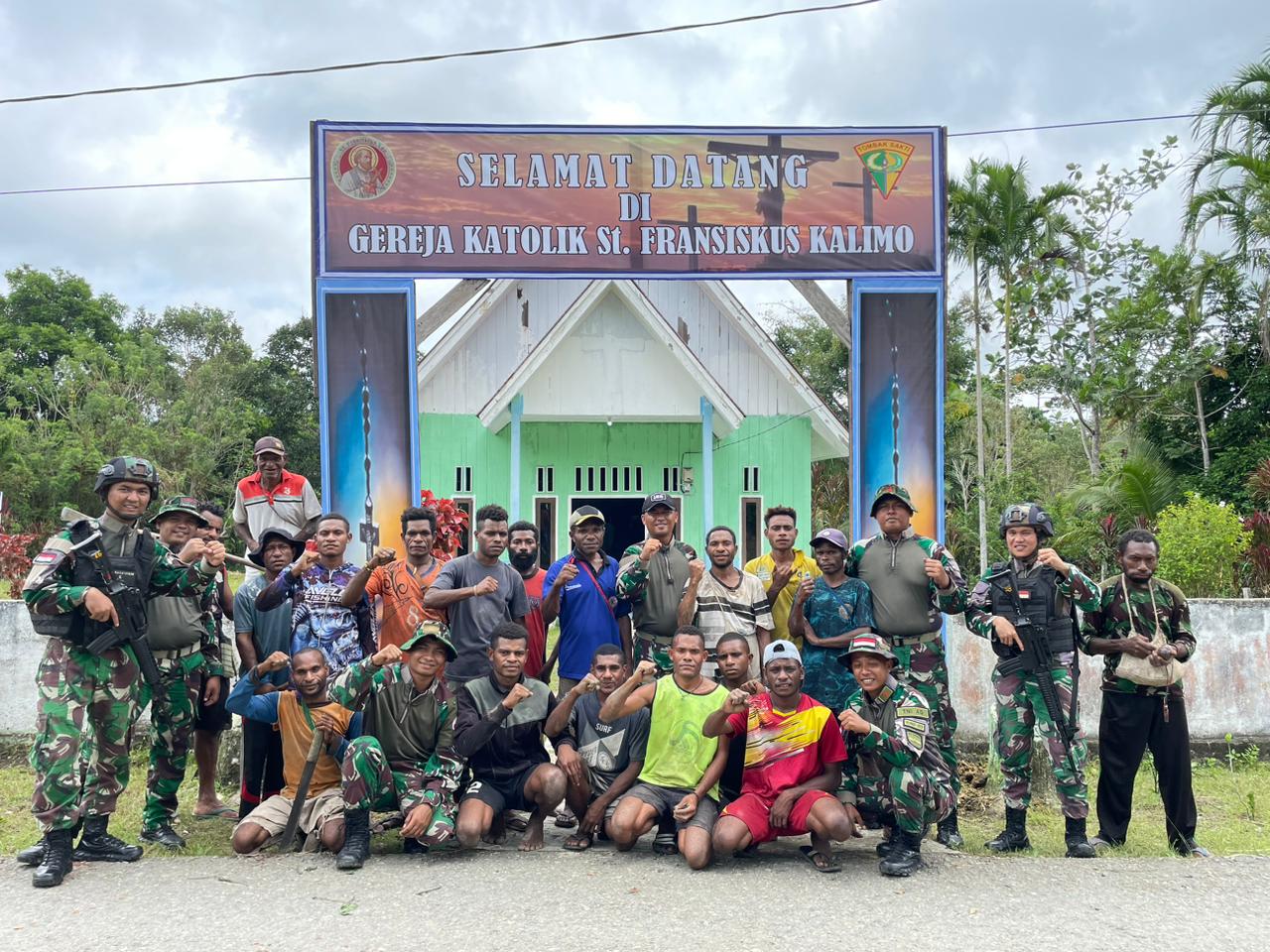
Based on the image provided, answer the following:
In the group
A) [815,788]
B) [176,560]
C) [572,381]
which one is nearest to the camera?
[815,788]

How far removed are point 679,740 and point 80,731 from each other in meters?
2.86

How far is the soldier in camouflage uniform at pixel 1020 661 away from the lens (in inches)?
224

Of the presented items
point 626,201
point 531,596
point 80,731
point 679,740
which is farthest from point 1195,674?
point 80,731

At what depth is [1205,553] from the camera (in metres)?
10.4

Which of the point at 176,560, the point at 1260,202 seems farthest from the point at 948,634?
the point at 1260,202

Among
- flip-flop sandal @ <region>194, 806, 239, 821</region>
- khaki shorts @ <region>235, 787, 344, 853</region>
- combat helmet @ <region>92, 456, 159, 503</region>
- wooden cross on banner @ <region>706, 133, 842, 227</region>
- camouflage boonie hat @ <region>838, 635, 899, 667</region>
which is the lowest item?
flip-flop sandal @ <region>194, 806, 239, 821</region>

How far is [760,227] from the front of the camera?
333 inches

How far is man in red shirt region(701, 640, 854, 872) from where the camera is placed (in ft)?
17.2

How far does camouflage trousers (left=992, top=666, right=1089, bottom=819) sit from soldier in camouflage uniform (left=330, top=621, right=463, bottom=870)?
2820 millimetres

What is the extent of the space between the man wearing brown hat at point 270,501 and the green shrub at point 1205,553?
7760mm

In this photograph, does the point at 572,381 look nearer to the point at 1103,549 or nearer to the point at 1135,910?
the point at 1103,549

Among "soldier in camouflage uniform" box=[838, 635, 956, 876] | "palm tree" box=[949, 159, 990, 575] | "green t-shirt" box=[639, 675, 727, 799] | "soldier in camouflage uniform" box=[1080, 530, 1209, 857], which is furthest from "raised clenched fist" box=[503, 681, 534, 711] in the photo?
"palm tree" box=[949, 159, 990, 575]

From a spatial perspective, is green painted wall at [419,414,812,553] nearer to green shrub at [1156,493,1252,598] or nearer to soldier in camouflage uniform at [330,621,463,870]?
green shrub at [1156,493,1252,598]

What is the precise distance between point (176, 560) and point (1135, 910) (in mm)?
4824
